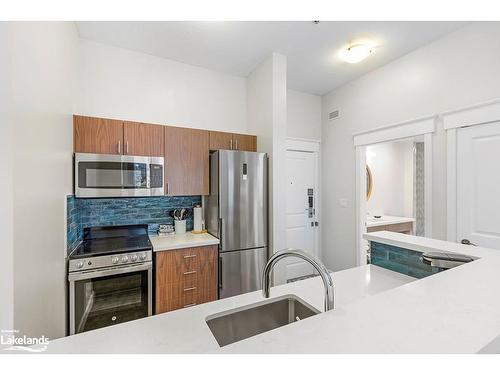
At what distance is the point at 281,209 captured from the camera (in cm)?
260

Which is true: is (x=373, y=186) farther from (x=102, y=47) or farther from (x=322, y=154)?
(x=102, y=47)

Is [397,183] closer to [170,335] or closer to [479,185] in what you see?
[479,185]

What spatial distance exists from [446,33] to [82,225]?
13.3 feet

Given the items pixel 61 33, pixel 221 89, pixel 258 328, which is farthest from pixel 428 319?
pixel 221 89

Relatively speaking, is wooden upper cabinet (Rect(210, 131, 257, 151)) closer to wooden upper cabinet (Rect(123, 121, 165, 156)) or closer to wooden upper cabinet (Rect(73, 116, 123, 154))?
wooden upper cabinet (Rect(123, 121, 165, 156))

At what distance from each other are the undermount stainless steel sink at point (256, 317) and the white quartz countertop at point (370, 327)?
0.03m

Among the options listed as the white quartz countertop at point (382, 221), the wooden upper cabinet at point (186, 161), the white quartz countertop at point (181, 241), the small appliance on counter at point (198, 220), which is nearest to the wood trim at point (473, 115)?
the white quartz countertop at point (382, 221)

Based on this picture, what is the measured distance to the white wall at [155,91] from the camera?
2387mm

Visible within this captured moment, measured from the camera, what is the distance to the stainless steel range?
176 centimetres

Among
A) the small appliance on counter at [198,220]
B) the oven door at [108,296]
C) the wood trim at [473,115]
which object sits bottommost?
the oven door at [108,296]

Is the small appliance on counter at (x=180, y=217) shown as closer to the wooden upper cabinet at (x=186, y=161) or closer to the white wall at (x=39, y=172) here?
the wooden upper cabinet at (x=186, y=161)

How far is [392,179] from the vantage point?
14.4 feet

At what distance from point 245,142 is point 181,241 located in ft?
4.39

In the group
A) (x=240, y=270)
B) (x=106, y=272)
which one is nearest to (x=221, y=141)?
(x=240, y=270)
